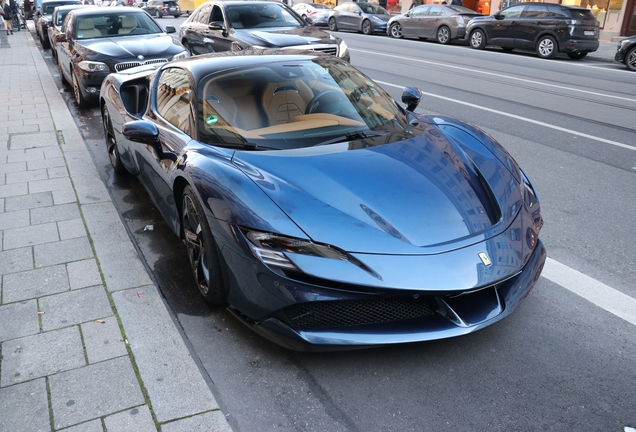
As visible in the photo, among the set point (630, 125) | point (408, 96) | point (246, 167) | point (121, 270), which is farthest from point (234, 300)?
point (630, 125)

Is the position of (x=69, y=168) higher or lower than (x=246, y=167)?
lower

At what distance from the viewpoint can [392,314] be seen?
2.66 m

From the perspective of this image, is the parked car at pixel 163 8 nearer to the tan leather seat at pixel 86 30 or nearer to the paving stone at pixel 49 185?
the tan leather seat at pixel 86 30

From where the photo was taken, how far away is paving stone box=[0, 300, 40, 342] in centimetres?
313

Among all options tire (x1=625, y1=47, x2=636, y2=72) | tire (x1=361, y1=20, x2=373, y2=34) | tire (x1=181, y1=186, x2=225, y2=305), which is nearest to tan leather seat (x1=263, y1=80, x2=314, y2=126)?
tire (x1=181, y1=186, x2=225, y2=305)

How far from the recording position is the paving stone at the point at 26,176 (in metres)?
5.69

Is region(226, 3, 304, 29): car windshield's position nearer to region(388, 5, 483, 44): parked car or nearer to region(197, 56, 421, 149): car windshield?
region(197, 56, 421, 149): car windshield

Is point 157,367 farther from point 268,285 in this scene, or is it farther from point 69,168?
point 69,168

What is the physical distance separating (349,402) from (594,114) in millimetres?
7863

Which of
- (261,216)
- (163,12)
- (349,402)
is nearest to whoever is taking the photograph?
(349,402)

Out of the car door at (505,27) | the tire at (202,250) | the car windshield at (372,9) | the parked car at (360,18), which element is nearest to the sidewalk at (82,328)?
the tire at (202,250)

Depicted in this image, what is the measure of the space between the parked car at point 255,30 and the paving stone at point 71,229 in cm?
639

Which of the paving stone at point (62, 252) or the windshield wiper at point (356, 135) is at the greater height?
the windshield wiper at point (356, 135)

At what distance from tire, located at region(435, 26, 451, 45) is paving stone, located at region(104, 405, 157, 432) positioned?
2014cm
